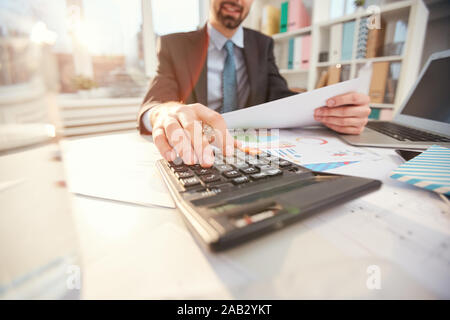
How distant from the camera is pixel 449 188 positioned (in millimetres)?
268

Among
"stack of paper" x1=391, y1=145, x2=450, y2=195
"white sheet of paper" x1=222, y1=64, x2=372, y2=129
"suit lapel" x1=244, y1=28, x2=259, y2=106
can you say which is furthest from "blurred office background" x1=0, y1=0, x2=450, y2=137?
"stack of paper" x1=391, y1=145, x2=450, y2=195

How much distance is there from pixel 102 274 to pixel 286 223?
14 cm

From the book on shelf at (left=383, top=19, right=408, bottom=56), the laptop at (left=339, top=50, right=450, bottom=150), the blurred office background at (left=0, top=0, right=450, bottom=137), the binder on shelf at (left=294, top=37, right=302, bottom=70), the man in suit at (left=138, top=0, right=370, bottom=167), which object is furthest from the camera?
the binder on shelf at (left=294, top=37, right=302, bottom=70)

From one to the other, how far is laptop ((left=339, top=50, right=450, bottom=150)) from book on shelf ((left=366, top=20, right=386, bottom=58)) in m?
0.95

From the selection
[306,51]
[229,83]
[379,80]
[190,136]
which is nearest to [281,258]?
[190,136]

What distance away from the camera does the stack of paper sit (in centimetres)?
28

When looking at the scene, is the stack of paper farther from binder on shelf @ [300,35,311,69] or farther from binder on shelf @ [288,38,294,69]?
binder on shelf @ [288,38,294,69]

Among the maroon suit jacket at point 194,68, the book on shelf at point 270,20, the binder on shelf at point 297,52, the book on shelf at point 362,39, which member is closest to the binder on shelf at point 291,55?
the binder on shelf at point 297,52

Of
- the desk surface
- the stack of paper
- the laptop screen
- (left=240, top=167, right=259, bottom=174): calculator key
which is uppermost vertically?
the laptop screen

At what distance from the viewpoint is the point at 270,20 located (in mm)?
2096

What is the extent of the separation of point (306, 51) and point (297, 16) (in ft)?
0.97

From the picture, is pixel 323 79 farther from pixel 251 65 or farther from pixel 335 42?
pixel 251 65

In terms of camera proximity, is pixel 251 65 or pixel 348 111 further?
pixel 251 65

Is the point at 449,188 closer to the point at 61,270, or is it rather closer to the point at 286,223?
the point at 286,223
